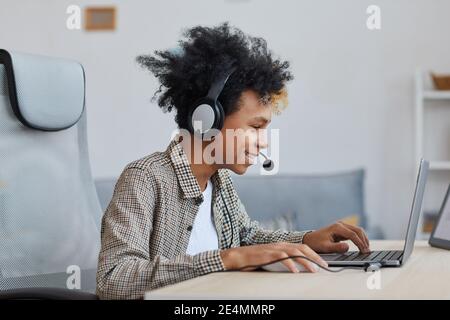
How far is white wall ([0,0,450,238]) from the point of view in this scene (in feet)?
10.6

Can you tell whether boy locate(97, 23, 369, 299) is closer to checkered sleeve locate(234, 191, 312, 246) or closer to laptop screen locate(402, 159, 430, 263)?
checkered sleeve locate(234, 191, 312, 246)

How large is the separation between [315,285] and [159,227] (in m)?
0.40

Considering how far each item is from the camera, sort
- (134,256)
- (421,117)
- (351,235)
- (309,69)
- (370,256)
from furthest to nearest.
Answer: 1. (309,69)
2. (421,117)
3. (351,235)
4. (370,256)
5. (134,256)

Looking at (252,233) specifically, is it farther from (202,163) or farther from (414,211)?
(414,211)

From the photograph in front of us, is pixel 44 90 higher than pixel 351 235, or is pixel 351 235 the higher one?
pixel 44 90

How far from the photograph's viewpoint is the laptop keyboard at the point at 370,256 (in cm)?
120

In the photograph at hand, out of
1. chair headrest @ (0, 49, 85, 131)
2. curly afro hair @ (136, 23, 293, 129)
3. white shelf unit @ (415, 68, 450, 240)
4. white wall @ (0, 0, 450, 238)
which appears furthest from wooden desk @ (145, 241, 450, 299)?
white wall @ (0, 0, 450, 238)

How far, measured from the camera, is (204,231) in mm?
1393

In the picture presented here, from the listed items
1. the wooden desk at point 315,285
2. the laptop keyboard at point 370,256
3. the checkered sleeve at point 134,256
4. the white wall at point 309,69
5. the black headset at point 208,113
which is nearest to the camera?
the wooden desk at point 315,285

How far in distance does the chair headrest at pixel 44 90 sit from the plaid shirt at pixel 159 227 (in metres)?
0.34

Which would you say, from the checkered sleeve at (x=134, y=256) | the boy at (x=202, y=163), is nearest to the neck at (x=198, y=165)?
the boy at (x=202, y=163)

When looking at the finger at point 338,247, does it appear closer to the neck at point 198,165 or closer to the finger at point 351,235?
the finger at point 351,235

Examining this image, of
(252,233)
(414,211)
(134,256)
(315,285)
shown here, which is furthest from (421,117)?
(315,285)

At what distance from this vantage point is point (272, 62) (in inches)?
57.4
